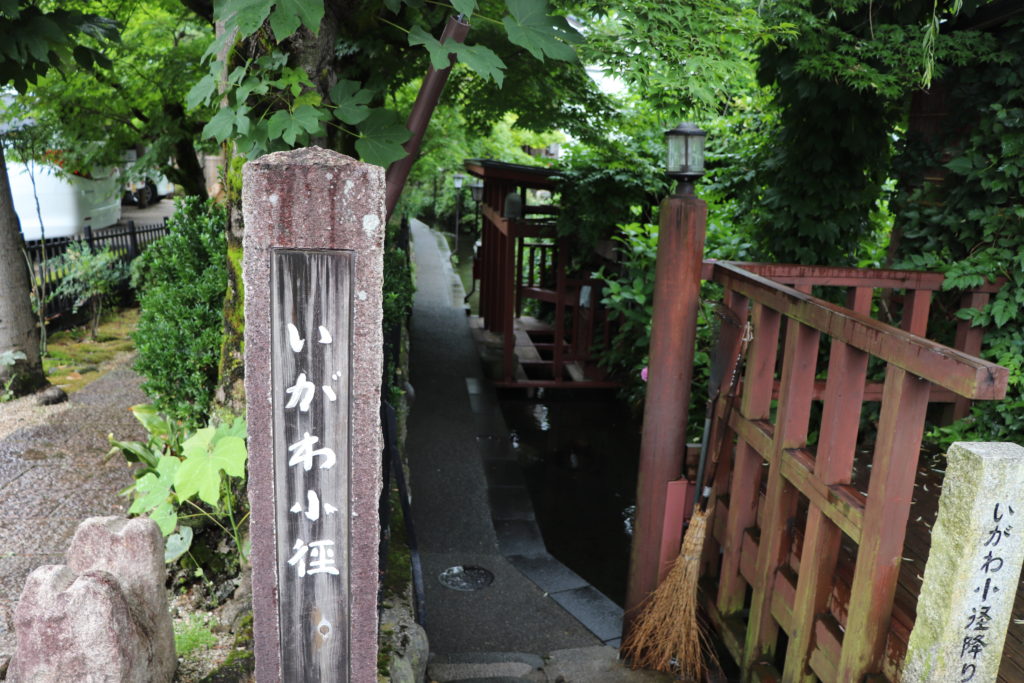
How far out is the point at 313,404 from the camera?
2451 millimetres

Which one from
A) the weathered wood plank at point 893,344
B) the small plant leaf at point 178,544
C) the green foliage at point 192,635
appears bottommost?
the green foliage at point 192,635

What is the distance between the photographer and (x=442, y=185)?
31828mm

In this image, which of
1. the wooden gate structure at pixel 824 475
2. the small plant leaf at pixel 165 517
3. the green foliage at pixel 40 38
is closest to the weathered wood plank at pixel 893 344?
the wooden gate structure at pixel 824 475

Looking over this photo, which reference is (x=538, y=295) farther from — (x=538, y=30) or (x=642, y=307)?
(x=538, y=30)

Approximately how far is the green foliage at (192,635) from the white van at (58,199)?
9.94 meters

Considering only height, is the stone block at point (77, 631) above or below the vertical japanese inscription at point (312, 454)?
below

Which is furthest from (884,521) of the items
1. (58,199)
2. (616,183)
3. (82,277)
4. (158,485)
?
(58,199)

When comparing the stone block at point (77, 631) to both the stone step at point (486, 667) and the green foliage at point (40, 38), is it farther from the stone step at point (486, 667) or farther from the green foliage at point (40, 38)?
the green foliage at point (40, 38)

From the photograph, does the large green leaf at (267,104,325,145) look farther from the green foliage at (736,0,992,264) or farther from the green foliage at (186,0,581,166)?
the green foliage at (736,0,992,264)

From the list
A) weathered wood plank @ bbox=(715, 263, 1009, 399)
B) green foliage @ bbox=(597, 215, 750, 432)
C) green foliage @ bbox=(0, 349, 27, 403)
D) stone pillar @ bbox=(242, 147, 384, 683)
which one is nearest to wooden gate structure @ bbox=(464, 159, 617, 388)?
green foliage @ bbox=(597, 215, 750, 432)

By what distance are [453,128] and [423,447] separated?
7.59 m

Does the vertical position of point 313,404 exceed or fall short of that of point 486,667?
it exceeds it

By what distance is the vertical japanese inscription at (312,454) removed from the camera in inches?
94.7

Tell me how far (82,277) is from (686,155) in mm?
8113
